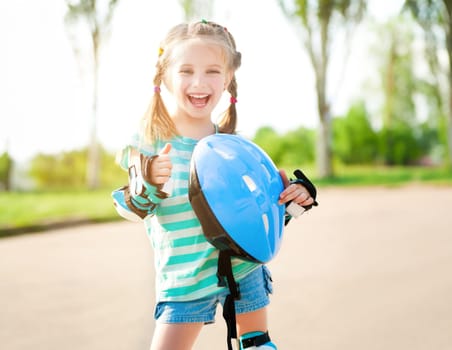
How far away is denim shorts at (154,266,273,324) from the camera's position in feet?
5.85

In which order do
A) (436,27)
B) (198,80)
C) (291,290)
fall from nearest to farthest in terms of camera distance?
(198,80), (291,290), (436,27)

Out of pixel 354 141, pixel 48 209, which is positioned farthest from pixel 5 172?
pixel 354 141

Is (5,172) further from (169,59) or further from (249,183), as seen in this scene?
(249,183)

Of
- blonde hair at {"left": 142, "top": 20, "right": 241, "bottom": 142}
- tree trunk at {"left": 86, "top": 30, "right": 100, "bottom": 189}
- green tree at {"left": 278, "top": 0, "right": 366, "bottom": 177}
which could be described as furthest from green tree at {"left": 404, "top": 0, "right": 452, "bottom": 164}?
blonde hair at {"left": 142, "top": 20, "right": 241, "bottom": 142}

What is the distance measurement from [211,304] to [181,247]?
20 cm

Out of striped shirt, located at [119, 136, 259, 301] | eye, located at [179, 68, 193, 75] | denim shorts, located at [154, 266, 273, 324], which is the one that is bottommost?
denim shorts, located at [154, 266, 273, 324]

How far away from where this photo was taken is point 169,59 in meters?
1.91

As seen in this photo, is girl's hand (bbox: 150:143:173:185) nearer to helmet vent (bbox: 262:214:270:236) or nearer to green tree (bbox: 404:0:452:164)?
helmet vent (bbox: 262:214:270:236)

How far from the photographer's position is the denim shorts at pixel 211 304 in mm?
1784

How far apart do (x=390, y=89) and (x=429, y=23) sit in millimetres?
7000

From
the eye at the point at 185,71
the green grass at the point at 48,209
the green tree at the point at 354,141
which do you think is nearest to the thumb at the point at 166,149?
the eye at the point at 185,71

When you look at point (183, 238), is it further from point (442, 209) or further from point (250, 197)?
point (442, 209)

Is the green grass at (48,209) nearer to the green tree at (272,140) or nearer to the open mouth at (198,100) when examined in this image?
the open mouth at (198,100)

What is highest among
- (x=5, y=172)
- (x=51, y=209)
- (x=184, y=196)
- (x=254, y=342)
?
(x=184, y=196)
